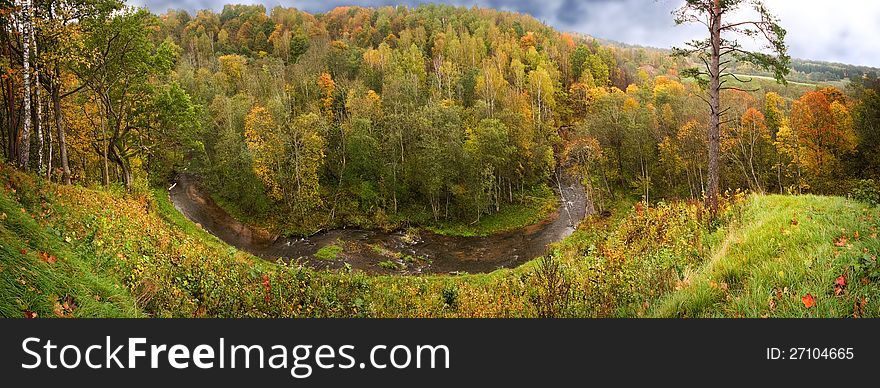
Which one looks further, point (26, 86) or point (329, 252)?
point (329, 252)

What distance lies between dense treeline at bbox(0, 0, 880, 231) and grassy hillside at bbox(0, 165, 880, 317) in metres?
2.44

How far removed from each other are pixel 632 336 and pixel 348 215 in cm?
3898

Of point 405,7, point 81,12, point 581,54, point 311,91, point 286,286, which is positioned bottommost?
point 286,286

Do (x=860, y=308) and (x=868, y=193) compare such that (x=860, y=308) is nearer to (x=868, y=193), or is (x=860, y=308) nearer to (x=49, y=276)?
(x=868, y=193)

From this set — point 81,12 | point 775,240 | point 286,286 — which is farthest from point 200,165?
point 775,240

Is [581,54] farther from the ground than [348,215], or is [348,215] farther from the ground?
[581,54]

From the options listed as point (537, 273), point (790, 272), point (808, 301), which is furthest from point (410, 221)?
point (808, 301)

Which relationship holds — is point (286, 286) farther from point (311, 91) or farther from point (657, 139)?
point (311, 91)

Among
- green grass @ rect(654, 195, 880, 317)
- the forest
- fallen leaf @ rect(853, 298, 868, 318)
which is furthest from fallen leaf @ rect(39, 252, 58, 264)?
fallen leaf @ rect(853, 298, 868, 318)

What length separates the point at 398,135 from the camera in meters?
43.2

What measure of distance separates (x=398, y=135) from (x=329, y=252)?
48.9 feet

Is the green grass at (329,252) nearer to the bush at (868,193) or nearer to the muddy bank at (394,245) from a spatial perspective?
the muddy bank at (394,245)

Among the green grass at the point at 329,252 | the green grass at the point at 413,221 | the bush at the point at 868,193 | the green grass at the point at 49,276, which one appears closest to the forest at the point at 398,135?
the bush at the point at 868,193

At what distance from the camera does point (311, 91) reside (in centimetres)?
6081
